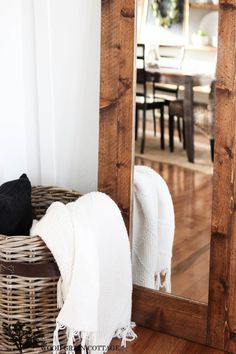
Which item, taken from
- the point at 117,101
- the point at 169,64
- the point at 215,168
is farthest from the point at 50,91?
the point at 215,168

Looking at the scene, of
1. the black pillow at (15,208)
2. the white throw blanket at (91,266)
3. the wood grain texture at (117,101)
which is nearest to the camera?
the white throw blanket at (91,266)

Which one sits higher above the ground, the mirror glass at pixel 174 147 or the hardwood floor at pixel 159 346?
the mirror glass at pixel 174 147

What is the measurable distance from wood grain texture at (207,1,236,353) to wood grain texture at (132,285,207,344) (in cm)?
5

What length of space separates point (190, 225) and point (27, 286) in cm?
66

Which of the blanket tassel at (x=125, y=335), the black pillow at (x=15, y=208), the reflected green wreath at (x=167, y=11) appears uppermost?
the reflected green wreath at (x=167, y=11)

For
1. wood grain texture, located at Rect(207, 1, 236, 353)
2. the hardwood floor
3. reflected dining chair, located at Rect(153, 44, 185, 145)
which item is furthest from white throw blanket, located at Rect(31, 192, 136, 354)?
reflected dining chair, located at Rect(153, 44, 185, 145)

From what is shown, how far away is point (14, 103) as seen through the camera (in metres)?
2.32

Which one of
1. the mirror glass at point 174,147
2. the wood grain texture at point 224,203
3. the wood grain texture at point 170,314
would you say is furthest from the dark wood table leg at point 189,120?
the wood grain texture at point 170,314

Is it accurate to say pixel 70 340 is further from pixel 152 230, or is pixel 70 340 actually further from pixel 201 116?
pixel 201 116

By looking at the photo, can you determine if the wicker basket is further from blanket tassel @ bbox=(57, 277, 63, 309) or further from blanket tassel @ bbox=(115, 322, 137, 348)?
blanket tassel @ bbox=(115, 322, 137, 348)

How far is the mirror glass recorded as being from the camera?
6.45ft

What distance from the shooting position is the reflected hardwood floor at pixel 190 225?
6.75 ft

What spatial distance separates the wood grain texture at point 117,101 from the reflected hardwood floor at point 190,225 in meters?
0.09

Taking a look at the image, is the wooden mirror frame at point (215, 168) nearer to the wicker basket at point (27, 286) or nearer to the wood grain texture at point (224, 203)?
the wood grain texture at point (224, 203)
